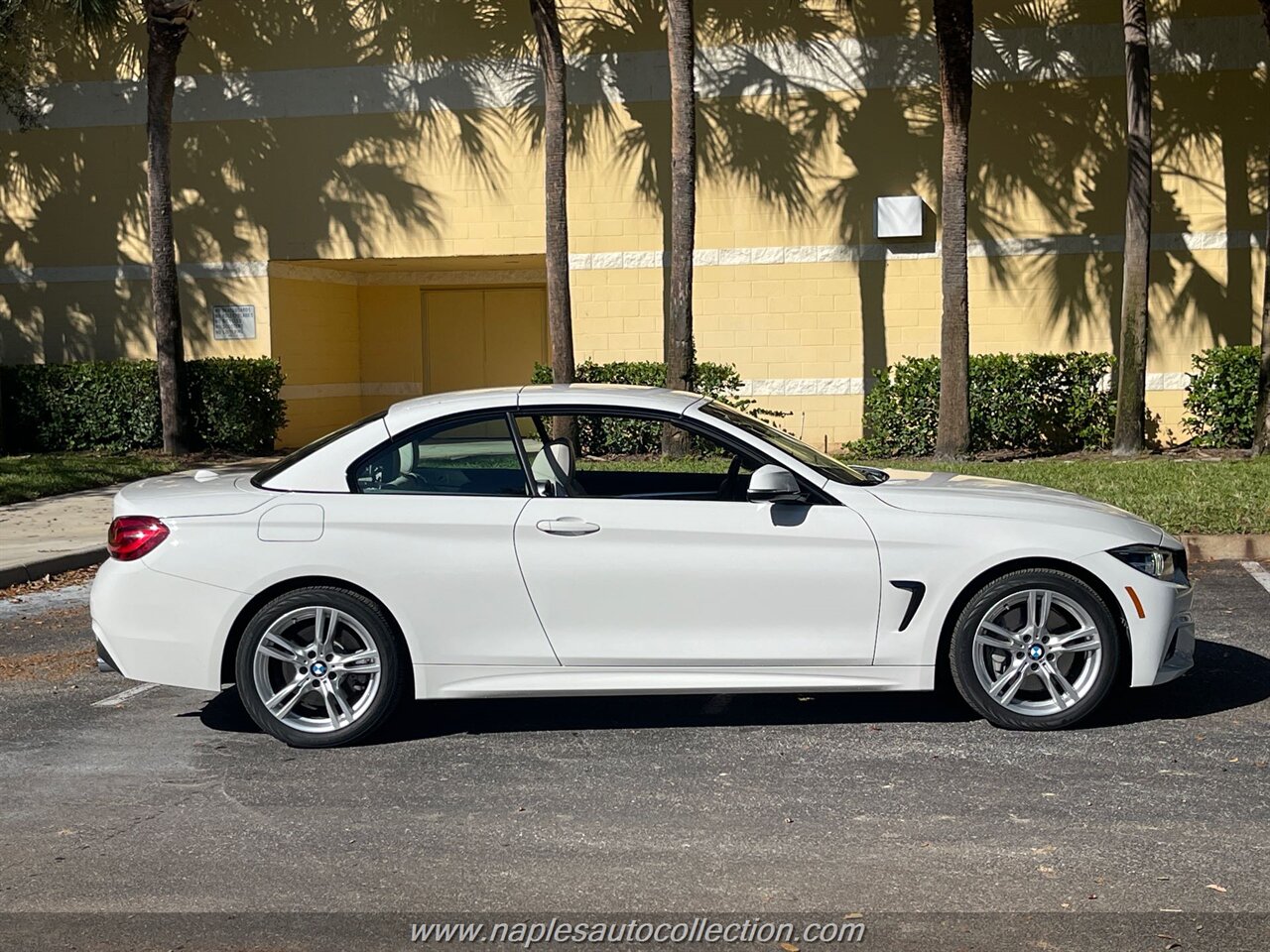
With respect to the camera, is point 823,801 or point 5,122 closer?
point 823,801

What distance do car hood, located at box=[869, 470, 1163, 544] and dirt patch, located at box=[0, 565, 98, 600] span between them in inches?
273

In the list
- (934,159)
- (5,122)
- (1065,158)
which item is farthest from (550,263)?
(5,122)

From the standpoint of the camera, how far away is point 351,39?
20453 mm

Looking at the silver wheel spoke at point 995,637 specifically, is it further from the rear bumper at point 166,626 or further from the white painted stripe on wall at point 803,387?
the white painted stripe on wall at point 803,387

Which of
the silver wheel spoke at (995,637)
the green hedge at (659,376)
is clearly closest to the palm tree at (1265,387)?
the green hedge at (659,376)

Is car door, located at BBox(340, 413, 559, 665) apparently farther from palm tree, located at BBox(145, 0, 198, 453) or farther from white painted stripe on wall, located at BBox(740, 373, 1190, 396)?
palm tree, located at BBox(145, 0, 198, 453)

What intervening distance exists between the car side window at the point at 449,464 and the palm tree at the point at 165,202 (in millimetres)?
13965

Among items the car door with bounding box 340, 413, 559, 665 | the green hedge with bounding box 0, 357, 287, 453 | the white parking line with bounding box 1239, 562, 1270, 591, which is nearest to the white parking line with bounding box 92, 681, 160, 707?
the car door with bounding box 340, 413, 559, 665

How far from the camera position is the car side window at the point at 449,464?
649 centimetres

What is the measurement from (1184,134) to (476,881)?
16711 millimetres

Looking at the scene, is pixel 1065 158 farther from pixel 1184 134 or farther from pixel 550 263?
pixel 550 263

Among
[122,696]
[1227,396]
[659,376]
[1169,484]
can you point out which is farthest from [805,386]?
[122,696]

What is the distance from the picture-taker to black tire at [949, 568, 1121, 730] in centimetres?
625

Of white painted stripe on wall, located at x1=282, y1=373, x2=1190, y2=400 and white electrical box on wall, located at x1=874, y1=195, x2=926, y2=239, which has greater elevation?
white electrical box on wall, located at x1=874, y1=195, x2=926, y2=239
